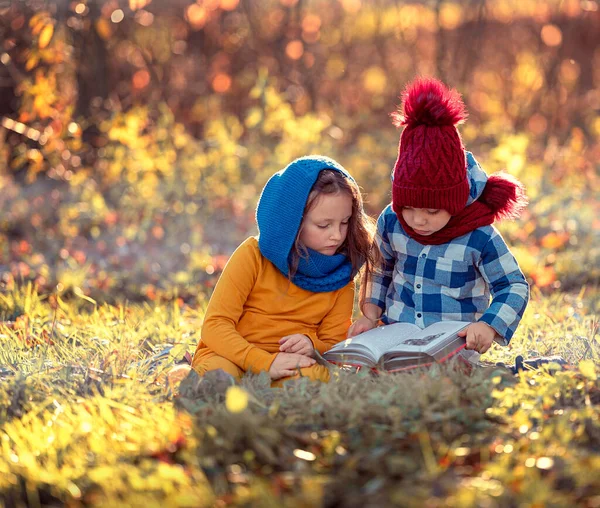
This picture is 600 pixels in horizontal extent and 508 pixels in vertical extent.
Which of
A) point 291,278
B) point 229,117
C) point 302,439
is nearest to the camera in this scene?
point 302,439

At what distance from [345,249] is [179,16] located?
6.73 metres

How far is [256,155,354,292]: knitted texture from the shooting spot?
3.33m

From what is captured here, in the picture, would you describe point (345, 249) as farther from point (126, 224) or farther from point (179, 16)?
point (179, 16)

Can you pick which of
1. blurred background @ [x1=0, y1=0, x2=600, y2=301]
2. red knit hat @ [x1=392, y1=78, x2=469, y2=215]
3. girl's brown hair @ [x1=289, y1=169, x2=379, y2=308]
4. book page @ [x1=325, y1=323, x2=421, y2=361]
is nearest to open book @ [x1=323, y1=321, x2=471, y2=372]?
book page @ [x1=325, y1=323, x2=421, y2=361]

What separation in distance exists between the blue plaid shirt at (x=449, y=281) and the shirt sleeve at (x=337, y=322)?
0.10m

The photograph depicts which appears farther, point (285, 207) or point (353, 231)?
point (353, 231)

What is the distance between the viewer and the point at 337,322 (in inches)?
143

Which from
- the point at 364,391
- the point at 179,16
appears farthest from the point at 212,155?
the point at 364,391

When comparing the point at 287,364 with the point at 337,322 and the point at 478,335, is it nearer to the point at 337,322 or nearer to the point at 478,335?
the point at 337,322

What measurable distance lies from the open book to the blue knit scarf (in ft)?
0.98

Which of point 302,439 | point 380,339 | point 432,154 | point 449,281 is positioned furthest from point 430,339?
point 302,439

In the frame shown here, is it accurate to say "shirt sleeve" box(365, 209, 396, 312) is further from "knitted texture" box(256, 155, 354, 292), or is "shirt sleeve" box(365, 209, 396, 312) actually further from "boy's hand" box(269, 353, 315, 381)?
"boy's hand" box(269, 353, 315, 381)

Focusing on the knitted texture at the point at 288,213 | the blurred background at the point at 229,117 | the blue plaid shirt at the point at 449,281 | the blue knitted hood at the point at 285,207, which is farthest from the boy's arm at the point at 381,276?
the blurred background at the point at 229,117

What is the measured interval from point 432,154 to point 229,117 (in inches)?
242
